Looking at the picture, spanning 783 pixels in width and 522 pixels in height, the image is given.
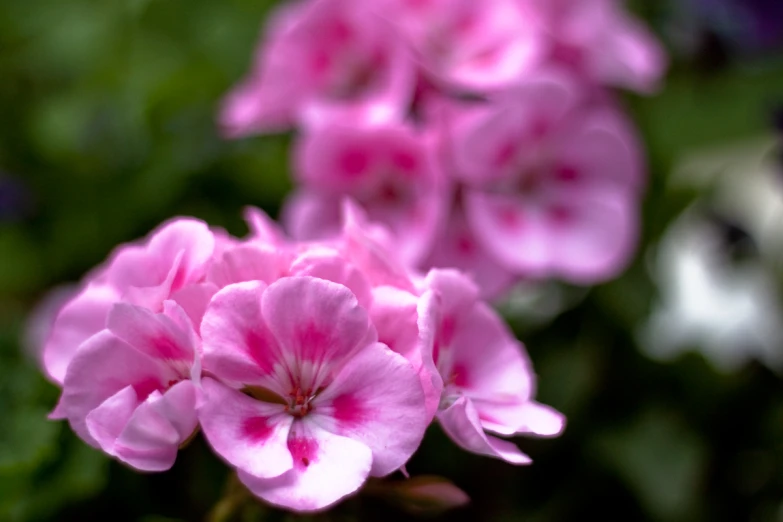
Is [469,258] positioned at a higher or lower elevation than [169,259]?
lower

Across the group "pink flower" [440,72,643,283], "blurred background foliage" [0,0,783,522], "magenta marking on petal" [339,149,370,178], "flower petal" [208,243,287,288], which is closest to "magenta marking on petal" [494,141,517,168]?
"pink flower" [440,72,643,283]

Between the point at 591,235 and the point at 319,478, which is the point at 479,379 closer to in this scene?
the point at 319,478

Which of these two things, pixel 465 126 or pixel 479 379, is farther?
pixel 465 126

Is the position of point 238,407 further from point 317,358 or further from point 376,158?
point 376,158

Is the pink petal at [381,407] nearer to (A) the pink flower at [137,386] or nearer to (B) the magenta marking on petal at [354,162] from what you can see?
(A) the pink flower at [137,386]

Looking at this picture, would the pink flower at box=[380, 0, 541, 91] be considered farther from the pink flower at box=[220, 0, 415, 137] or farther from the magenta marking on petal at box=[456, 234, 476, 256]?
the magenta marking on petal at box=[456, 234, 476, 256]

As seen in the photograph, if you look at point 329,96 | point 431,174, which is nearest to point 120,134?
point 329,96

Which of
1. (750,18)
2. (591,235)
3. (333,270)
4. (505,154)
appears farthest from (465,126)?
(750,18)
